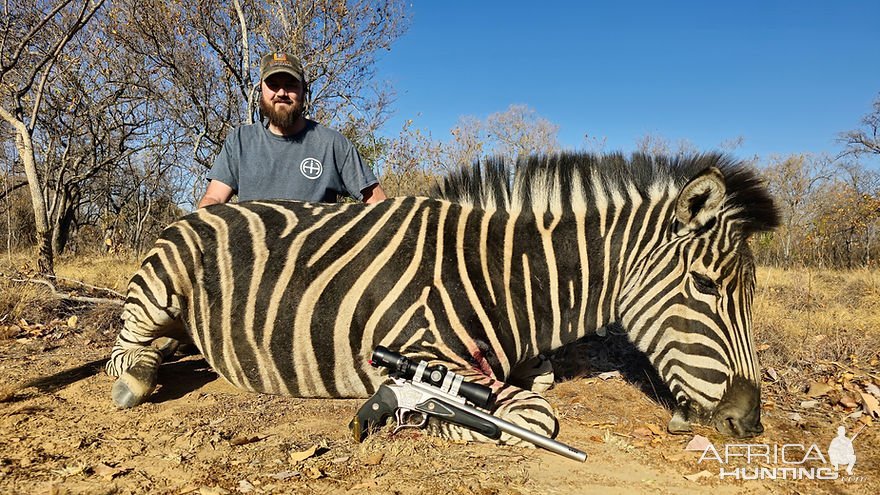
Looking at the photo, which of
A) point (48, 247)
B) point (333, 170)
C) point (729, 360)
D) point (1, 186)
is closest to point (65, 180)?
point (1, 186)

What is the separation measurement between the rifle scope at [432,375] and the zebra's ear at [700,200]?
1378 millimetres

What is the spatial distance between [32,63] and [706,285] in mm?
14311

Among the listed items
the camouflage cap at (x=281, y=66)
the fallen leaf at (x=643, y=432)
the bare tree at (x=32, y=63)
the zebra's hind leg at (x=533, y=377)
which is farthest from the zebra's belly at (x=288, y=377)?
the bare tree at (x=32, y=63)

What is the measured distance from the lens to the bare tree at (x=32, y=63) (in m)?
6.58

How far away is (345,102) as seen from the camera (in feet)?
39.8

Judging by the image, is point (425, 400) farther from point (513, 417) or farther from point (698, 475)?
point (698, 475)

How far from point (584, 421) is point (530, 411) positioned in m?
0.69

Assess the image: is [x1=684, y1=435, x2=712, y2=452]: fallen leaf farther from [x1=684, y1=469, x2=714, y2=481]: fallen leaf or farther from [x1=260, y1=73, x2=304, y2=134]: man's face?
[x1=260, y1=73, x2=304, y2=134]: man's face

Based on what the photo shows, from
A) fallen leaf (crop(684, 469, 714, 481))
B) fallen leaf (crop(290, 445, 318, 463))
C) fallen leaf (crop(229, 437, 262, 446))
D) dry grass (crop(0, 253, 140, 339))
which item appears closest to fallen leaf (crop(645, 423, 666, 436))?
fallen leaf (crop(684, 469, 714, 481))

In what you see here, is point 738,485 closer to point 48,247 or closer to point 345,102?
point 48,247

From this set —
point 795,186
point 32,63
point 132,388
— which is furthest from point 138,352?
point 795,186

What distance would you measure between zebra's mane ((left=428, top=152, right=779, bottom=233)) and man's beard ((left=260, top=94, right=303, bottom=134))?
187 centimetres

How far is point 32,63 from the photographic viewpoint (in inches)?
436

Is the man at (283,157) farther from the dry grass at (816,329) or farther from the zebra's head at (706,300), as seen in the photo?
the dry grass at (816,329)
